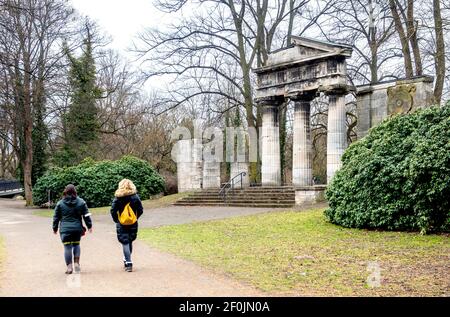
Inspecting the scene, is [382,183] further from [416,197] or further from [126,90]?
[126,90]

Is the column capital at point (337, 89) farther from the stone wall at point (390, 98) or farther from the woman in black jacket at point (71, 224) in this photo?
the woman in black jacket at point (71, 224)

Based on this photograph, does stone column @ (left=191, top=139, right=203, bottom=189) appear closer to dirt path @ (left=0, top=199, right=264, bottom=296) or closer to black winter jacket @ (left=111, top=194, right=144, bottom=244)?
dirt path @ (left=0, top=199, right=264, bottom=296)

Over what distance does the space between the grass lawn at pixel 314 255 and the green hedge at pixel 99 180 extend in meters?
14.3

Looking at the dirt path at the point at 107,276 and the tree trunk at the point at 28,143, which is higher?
the tree trunk at the point at 28,143

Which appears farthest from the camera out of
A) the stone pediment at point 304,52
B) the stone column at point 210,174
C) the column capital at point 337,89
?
the stone column at point 210,174

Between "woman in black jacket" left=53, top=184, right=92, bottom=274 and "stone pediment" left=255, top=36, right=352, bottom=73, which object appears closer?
Result: "woman in black jacket" left=53, top=184, right=92, bottom=274

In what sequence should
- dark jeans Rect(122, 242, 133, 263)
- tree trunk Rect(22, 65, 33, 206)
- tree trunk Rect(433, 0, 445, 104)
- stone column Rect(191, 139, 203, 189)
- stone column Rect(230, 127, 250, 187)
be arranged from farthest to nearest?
1. stone column Rect(191, 139, 203, 189)
2. tree trunk Rect(22, 65, 33, 206)
3. stone column Rect(230, 127, 250, 187)
4. tree trunk Rect(433, 0, 445, 104)
5. dark jeans Rect(122, 242, 133, 263)

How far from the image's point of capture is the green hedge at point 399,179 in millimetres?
12117

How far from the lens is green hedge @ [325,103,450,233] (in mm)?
12117

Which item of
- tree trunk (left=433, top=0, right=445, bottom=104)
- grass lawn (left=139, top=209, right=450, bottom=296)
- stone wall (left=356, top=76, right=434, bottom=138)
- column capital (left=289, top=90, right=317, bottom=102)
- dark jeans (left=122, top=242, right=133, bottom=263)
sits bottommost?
grass lawn (left=139, top=209, right=450, bottom=296)

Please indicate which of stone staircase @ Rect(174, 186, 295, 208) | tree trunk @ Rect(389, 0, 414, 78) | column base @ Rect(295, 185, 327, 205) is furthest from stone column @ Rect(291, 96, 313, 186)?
tree trunk @ Rect(389, 0, 414, 78)

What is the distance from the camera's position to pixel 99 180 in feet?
97.1

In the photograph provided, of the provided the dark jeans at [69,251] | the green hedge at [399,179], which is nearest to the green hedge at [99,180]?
the green hedge at [399,179]

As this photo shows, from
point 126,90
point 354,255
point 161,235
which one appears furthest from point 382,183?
point 126,90
